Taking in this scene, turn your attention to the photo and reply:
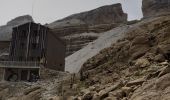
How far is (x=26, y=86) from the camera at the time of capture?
36.9m

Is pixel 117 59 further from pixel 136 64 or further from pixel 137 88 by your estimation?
pixel 137 88

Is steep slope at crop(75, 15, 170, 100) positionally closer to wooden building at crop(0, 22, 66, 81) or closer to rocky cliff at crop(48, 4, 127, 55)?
wooden building at crop(0, 22, 66, 81)

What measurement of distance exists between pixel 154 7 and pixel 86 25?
1062 inches

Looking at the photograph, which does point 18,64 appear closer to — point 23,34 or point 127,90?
point 23,34

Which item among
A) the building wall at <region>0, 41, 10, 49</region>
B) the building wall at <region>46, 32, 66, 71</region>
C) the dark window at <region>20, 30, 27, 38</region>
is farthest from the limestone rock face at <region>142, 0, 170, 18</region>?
the dark window at <region>20, 30, 27, 38</region>

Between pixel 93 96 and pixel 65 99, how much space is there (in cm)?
470

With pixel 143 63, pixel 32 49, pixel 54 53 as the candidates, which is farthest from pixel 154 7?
pixel 143 63

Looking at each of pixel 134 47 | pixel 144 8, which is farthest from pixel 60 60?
pixel 144 8

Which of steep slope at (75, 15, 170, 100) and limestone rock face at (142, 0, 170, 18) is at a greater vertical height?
limestone rock face at (142, 0, 170, 18)

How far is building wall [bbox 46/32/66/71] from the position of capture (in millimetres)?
52131

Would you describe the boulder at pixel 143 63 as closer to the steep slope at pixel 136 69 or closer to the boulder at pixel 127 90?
the steep slope at pixel 136 69

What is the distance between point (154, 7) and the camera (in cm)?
11438

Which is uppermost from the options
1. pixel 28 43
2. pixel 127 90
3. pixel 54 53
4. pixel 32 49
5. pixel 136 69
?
pixel 28 43

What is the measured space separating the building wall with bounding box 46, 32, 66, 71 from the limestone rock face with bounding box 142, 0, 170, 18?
5820cm
